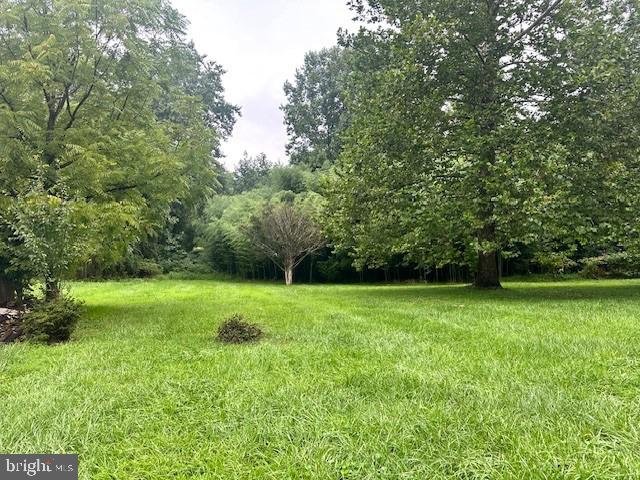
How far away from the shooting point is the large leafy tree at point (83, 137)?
5.55 metres

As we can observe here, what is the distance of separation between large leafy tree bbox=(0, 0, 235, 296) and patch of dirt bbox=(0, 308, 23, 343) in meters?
0.61

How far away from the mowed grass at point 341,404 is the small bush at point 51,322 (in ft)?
1.50

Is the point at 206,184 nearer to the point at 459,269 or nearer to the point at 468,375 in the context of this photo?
the point at 468,375

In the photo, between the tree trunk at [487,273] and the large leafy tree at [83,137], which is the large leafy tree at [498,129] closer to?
the tree trunk at [487,273]

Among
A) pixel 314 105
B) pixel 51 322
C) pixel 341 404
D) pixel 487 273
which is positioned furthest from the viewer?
pixel 314 105

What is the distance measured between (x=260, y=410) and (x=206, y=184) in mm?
6760

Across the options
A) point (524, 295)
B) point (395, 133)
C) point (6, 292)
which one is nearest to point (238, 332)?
point (6, 292)

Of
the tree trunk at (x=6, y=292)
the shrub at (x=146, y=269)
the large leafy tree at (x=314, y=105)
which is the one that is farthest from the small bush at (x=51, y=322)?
the large leafy tree at (x=314, y=105)

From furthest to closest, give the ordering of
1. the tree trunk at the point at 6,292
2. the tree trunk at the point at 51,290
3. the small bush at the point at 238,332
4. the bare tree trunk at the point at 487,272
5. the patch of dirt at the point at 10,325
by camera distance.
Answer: the bare tree trunk at the point at 487,272, the tree trunk at the point at 6,292, the tree trunk at the point at 51,290, the patch of dirt at the point at 10,325, the small bush at the point at 238,332

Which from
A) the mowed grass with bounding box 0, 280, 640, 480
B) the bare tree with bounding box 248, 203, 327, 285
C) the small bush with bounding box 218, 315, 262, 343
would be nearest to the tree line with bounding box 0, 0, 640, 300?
the small bush with bounding box 218, 315, 262, 343

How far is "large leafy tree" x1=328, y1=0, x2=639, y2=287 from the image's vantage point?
786 cm

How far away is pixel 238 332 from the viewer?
457 centimetres

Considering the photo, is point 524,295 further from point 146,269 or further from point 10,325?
point 146,269

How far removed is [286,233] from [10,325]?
12.9 m
